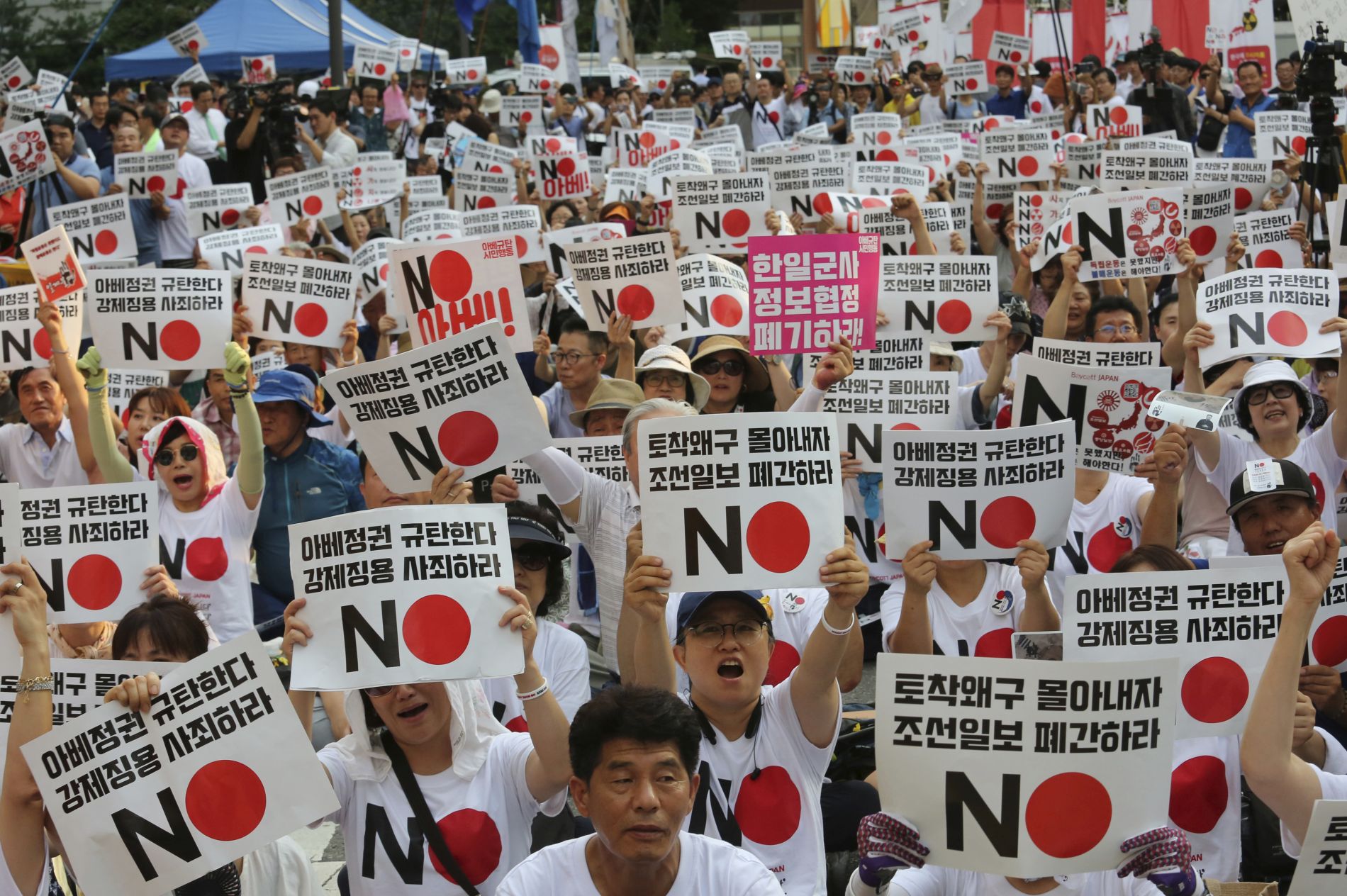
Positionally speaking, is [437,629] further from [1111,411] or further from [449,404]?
[1111,411]

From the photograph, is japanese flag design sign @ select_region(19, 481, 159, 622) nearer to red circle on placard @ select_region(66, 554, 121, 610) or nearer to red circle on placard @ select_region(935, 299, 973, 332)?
red circle on placard @ select_region(66, 554, 121, 610)

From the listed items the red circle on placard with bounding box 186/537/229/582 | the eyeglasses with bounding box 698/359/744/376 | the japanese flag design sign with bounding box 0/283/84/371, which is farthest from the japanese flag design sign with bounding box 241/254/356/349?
the red circle on placard with bounding box 186/537/229/582

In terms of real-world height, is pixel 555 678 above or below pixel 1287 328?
below

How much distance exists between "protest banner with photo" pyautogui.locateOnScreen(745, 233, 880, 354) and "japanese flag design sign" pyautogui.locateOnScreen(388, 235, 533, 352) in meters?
1.07

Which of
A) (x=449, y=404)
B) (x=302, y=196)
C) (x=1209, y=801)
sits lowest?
(x=1209, y=801)

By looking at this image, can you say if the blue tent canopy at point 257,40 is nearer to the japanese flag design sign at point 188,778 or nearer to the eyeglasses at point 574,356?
the eyeglasses at point 574,356

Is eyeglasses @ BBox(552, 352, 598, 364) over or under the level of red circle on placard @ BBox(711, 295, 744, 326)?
under

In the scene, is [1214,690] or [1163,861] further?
[1214,690]

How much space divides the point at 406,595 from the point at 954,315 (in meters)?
4.88

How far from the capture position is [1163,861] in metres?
A: 3.62

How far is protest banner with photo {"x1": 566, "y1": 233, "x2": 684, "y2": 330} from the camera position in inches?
337

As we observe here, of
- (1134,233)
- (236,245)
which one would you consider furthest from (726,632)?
(236,245)

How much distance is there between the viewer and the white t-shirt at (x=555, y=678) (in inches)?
206

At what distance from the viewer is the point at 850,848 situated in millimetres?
5438
